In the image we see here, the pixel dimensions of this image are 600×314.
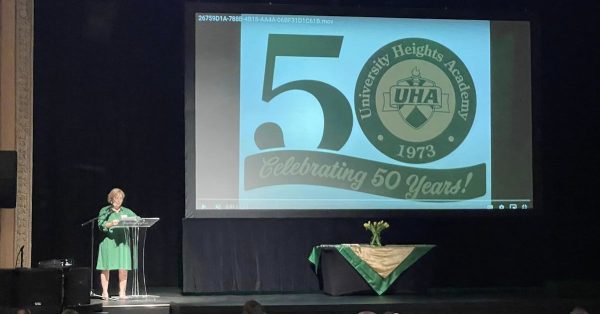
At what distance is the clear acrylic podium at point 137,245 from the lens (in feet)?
25.6

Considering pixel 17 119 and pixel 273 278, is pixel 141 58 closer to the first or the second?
pixel 17 119

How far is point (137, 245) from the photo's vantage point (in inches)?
336

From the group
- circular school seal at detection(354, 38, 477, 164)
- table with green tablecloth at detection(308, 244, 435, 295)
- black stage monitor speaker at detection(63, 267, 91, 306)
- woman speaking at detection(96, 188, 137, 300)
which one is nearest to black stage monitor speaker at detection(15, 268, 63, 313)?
black stage monitor speaker at detection(63, 267, 91, 306)

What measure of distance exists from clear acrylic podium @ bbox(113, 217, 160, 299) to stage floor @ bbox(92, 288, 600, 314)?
0.21m

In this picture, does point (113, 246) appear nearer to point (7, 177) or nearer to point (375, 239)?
point (7, 177)

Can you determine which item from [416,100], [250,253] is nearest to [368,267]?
[250,253]

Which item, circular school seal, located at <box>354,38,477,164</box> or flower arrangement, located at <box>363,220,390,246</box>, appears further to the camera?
circular school seal, located at <box>354,38,477,164</box>

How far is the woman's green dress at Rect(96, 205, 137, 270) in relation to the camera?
8.13 metres

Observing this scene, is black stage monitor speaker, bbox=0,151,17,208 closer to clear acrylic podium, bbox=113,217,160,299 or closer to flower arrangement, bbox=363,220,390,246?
clear acrylic podium, bbox=113,217,160,299

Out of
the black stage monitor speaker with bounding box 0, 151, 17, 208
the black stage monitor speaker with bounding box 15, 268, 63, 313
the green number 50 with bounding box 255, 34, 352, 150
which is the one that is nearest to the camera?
the black stage monitor speaker with bounding box 15, 268, 63, 313

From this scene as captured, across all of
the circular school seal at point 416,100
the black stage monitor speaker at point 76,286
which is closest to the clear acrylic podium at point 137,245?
the black stage monitor speaker at point 76,286

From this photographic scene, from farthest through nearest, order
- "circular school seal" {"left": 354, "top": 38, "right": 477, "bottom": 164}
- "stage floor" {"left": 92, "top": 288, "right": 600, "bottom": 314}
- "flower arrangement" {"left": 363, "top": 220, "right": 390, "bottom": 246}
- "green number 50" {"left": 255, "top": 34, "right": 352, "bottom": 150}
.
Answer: "circular school seal" {"left": 354, "top": 38, "right": 477, "bottom": 164} < "green number 50" {"left": 255, "top": 34, "right": 352, "bottom": 150} < "flower arrangement" {"left": 363, "top": 220, "right": 390, "bottom": 246} < "stage floor" {"left": 92, "top": 288, "right": 600, "bottom": 314}

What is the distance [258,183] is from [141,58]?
5.69 ft

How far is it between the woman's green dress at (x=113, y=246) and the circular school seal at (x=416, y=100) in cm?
245
